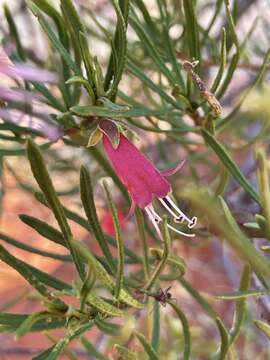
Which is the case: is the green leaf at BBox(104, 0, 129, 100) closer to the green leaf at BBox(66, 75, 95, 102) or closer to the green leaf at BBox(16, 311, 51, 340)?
the green leaf at BBox(66, 75, 95, 102)

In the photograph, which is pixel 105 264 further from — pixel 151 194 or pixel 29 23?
pixel 29 23

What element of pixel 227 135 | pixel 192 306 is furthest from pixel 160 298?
pixel 192 306

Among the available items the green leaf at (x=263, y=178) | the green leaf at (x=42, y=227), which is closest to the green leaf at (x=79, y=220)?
the green leaf at (x=42, y=227)

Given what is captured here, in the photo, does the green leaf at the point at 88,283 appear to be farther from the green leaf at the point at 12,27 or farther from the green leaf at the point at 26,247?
the green leaf at the point at 12,27

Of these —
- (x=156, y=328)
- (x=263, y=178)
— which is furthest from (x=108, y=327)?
(x=263, y=178)

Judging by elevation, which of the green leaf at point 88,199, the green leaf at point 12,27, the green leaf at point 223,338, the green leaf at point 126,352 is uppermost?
the green leaf at point 12,27

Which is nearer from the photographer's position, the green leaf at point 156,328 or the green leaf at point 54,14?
the green leaf at point 54,14

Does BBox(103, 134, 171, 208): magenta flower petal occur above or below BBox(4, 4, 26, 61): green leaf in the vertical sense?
→ below

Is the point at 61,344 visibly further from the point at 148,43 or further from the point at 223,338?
the point at 148,43

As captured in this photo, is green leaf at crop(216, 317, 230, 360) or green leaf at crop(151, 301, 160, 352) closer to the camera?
green leaf at crop(216, 317, 230, 360)

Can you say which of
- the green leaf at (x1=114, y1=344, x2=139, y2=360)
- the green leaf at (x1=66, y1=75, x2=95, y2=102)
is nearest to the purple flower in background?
the green leaf at (x1=66, y1=75, x2=95, y2=102)
